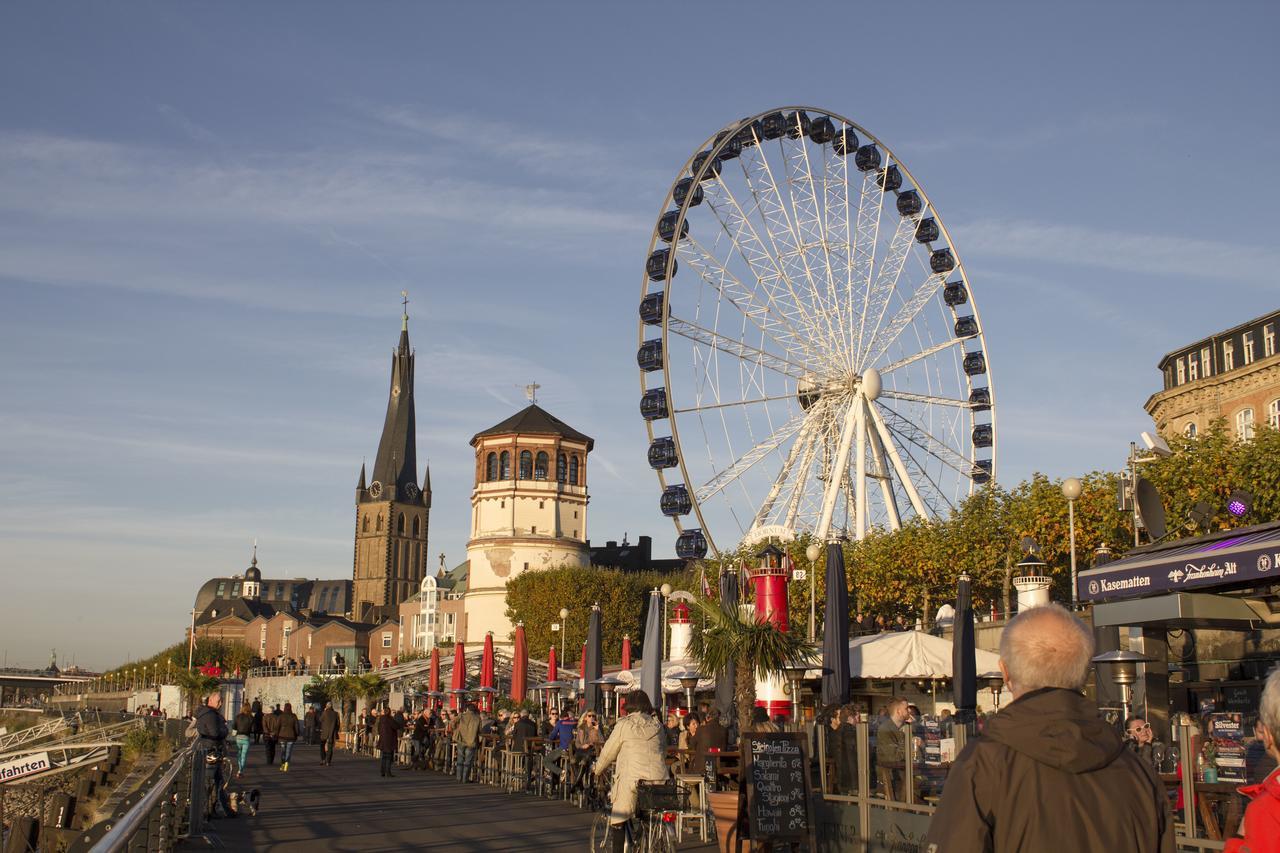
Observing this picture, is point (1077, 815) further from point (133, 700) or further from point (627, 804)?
A: point (133, 700)

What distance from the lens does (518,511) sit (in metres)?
104

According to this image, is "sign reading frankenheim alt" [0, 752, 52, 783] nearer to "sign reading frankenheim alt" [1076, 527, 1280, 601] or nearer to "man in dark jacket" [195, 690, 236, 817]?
"man in dark jacket" [195, 690, 236, 817]

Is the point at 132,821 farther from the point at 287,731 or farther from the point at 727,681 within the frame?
the point at 287,731

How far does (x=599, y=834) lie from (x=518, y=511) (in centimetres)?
8918

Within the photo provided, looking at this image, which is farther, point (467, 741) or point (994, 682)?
point (467, 741)

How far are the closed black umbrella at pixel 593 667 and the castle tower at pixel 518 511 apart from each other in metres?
66.7

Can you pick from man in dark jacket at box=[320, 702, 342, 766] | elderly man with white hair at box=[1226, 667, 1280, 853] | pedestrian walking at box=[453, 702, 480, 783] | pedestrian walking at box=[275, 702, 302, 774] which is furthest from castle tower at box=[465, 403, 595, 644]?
elderly man with white hair at box=[1226, 667, 1280, 853]

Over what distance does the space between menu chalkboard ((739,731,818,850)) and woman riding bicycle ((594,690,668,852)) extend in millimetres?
1437

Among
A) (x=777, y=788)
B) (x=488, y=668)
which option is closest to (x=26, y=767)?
(x=777, y=788)

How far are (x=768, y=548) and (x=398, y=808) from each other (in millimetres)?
10781

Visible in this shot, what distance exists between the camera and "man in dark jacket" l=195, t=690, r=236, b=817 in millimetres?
18609

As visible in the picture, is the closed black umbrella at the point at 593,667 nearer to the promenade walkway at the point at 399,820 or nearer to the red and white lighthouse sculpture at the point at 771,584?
the promenade walkway at the point at 399,820

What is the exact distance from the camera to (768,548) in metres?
29.4

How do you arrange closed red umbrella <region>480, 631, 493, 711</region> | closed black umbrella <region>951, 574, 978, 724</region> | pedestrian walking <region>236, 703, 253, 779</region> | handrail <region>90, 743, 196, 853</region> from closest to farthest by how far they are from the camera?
handrail <region>90, 743, 196, 853</region>
closed black umbrella <region>951, 574, 978, 724</region>
pedestrian walking <region>236, 703, 253, 779</region>
closed red umbrella <region>480, 631, 493, 711</region>
